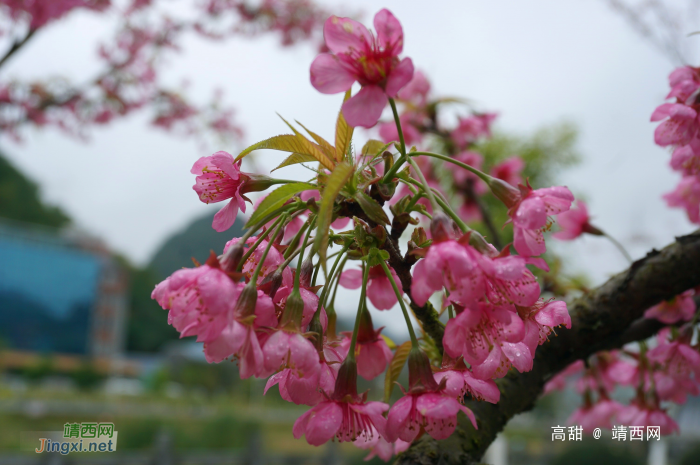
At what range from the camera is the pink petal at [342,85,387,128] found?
0.31 metres

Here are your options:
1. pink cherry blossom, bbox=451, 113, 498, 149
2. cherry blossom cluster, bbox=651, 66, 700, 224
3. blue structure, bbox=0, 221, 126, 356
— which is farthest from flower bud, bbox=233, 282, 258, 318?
blue structure, bbox=0, 221, 126, 356

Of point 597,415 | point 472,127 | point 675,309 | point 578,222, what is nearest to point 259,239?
point 675,309

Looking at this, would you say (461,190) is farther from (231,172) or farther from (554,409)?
(554,409)

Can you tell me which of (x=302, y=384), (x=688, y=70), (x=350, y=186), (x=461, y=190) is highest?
(x=461, y=190)

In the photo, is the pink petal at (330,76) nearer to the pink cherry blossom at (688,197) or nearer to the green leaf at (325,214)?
the green leaf at (325,214)

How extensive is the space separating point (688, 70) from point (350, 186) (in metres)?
0.48

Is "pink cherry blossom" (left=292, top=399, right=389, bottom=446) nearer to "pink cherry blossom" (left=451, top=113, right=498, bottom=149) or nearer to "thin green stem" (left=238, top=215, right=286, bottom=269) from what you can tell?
"thin green stem" (left=238, top=215, right=286, bottom=269)

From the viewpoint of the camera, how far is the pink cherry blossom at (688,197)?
2.29 ft

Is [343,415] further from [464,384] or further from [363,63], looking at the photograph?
[363,63]

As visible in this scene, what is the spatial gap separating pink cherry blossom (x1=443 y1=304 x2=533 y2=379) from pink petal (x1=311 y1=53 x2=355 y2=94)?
181 millimetres

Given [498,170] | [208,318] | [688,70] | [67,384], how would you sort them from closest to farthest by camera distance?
[208,318]
[688,70]
[498,170]
[67,384]

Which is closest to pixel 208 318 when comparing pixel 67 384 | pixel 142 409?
pixel 142 409

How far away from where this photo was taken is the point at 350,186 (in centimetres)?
35

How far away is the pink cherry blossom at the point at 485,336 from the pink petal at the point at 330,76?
18cm
